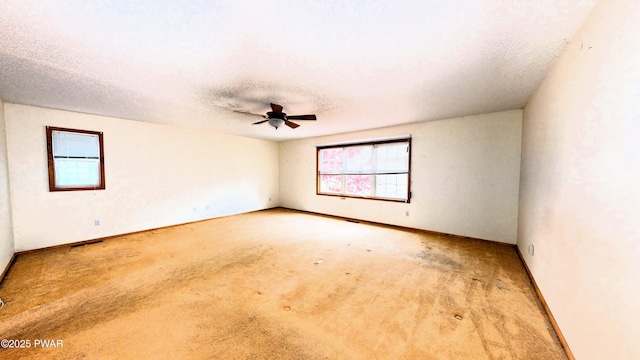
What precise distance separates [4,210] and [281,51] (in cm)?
445

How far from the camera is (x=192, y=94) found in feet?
9.69

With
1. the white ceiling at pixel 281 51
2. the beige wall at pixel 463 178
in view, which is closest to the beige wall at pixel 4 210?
the white ceiling at pixel 281 51

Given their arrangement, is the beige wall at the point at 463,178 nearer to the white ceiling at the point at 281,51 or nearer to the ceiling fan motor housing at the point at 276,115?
the white ceiling at the point at 281,51

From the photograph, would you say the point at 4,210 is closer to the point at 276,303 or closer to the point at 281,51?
the point at 276,303

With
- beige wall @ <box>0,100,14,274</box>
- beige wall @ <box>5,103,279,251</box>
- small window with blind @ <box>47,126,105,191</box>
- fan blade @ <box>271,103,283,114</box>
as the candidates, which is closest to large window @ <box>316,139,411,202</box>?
beige wall @ <box>5,103,279,251</box>

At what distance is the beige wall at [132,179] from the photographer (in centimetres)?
342

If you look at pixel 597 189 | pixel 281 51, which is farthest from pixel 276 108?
pixel 597 189

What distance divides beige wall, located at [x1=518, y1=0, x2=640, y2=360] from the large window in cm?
282

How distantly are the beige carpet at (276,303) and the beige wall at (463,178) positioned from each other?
55 cm

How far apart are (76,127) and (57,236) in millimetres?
1945

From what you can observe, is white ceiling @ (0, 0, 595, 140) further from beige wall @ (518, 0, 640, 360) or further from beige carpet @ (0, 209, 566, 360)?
beige carpet @ (0, 209, 566, 360)

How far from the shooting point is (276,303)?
209cm

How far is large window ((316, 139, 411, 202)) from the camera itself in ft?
16.2

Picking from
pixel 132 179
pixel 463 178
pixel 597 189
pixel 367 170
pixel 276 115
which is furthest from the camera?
pixel 367 170
